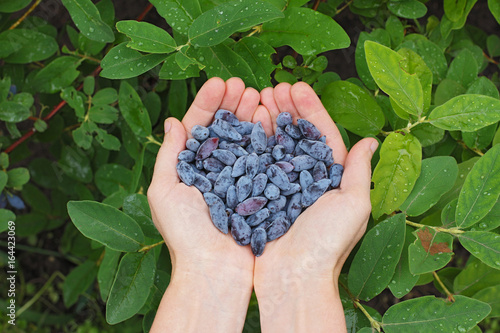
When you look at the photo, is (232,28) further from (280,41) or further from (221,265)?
(221,265)

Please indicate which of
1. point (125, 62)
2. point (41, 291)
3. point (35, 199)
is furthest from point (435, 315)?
point (41, 291)

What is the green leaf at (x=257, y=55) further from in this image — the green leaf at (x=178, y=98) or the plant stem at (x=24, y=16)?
the plant stem at (x=24, y=16)

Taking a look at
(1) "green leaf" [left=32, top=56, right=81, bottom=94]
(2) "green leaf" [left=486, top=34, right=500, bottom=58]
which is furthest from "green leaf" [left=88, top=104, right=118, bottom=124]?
(2) "green leaf" [left=486, top=34, right=500, bottom=58]

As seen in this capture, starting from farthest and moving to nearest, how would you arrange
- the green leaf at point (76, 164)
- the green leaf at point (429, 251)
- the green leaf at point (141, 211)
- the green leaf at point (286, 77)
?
the green leaf at point (76, 164) → the green leaf at point (286, 77) → the green leaf at point (141, 211) → the green leaf at point (429, 251)

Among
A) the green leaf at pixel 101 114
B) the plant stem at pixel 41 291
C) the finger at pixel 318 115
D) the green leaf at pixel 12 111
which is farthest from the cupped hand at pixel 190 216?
the plant stem at pixel 41 291

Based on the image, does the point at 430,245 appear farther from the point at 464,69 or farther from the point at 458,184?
the point at 464,69

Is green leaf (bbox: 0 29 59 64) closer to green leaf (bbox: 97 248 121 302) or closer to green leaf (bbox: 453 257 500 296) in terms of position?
green leaf (bbox: 97 248 121 302)
